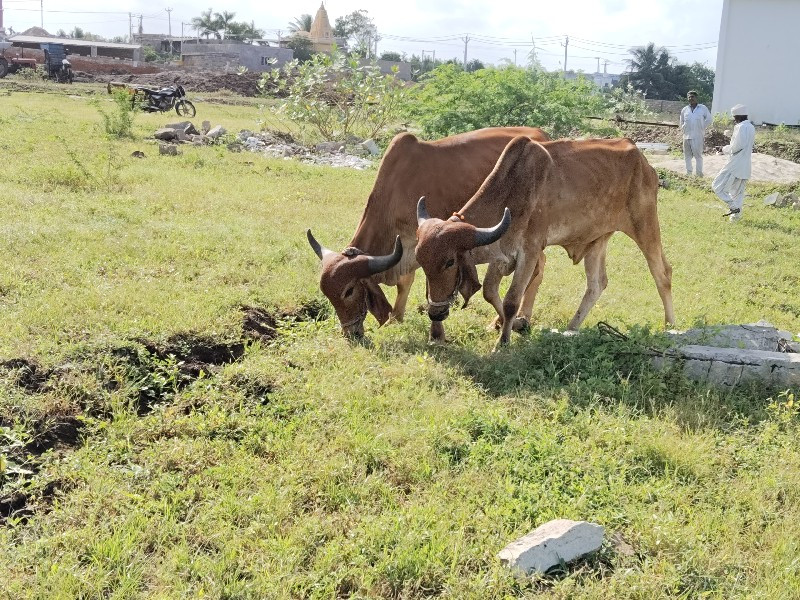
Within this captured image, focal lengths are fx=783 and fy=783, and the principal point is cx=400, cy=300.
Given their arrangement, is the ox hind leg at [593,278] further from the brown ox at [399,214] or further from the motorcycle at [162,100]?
the motorcycle at [162,100]

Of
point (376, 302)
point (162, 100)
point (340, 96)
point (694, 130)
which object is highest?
point (340, 96)

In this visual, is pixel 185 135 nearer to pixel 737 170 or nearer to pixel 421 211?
pixel 737 170

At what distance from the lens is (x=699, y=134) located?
1698 centimetres

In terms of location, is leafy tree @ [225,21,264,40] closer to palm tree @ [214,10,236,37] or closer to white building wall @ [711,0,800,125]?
palm tree @ [214,10,236,37]

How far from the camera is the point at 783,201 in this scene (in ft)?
47.4

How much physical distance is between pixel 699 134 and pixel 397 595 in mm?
15883

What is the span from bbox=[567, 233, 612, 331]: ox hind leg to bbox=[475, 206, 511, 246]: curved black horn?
5.73ft

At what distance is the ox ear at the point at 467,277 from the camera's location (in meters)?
5.88

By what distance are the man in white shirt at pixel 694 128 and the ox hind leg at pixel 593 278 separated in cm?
1085

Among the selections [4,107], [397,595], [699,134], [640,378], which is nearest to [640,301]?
[640,378]

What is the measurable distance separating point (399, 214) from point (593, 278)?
78.0 inches

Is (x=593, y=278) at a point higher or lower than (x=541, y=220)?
lower

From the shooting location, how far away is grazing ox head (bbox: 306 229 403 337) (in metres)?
6.00

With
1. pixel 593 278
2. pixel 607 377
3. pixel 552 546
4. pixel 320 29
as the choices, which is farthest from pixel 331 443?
pixel 320 29
